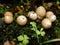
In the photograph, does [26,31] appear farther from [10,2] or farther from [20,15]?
[10,2]

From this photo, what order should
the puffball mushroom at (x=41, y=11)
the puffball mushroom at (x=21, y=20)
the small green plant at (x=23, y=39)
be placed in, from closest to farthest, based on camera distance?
the small green plant at (x=23, y=39) < the puffball mushroom at (x=21, y=20) < the puffball mushroom at (x=41, y=11)

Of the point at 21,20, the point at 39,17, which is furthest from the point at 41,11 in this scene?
the point at 21,20

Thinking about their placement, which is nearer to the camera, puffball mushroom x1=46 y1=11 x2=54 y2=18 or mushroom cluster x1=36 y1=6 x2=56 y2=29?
mushroom cluster x1=36 y1=6 x2=56 y2=29

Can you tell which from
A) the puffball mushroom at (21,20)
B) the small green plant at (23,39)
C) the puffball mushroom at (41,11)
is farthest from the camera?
the puffball mushroom at (41,11)

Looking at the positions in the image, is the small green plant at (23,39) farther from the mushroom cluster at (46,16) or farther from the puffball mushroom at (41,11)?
the puffball mushroom at (41,11)

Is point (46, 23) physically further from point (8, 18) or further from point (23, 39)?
point (8, 18)

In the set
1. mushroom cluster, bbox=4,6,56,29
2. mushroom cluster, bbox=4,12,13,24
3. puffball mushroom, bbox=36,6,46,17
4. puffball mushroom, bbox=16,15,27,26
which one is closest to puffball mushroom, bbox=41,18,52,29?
mushroom cluster, bbox=4,6,56,29

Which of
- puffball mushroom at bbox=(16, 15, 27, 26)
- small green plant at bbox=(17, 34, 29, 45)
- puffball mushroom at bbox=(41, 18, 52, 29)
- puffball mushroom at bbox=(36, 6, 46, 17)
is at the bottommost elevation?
small green plant at bbox=(17, 34, 29, 45)

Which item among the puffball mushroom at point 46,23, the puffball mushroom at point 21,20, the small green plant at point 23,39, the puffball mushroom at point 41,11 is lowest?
the small green plant at point 23,39

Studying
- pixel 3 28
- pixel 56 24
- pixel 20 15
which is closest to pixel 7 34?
pixel 3 28

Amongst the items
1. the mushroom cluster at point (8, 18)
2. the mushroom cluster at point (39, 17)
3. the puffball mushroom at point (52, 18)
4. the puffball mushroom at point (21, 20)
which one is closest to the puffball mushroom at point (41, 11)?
the mushroom cluster at point (39, 17)

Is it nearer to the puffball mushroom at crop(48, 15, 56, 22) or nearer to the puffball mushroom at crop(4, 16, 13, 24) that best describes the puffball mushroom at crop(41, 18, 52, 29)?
the puffball mushroom at crop(48, 15, 56, 22)
